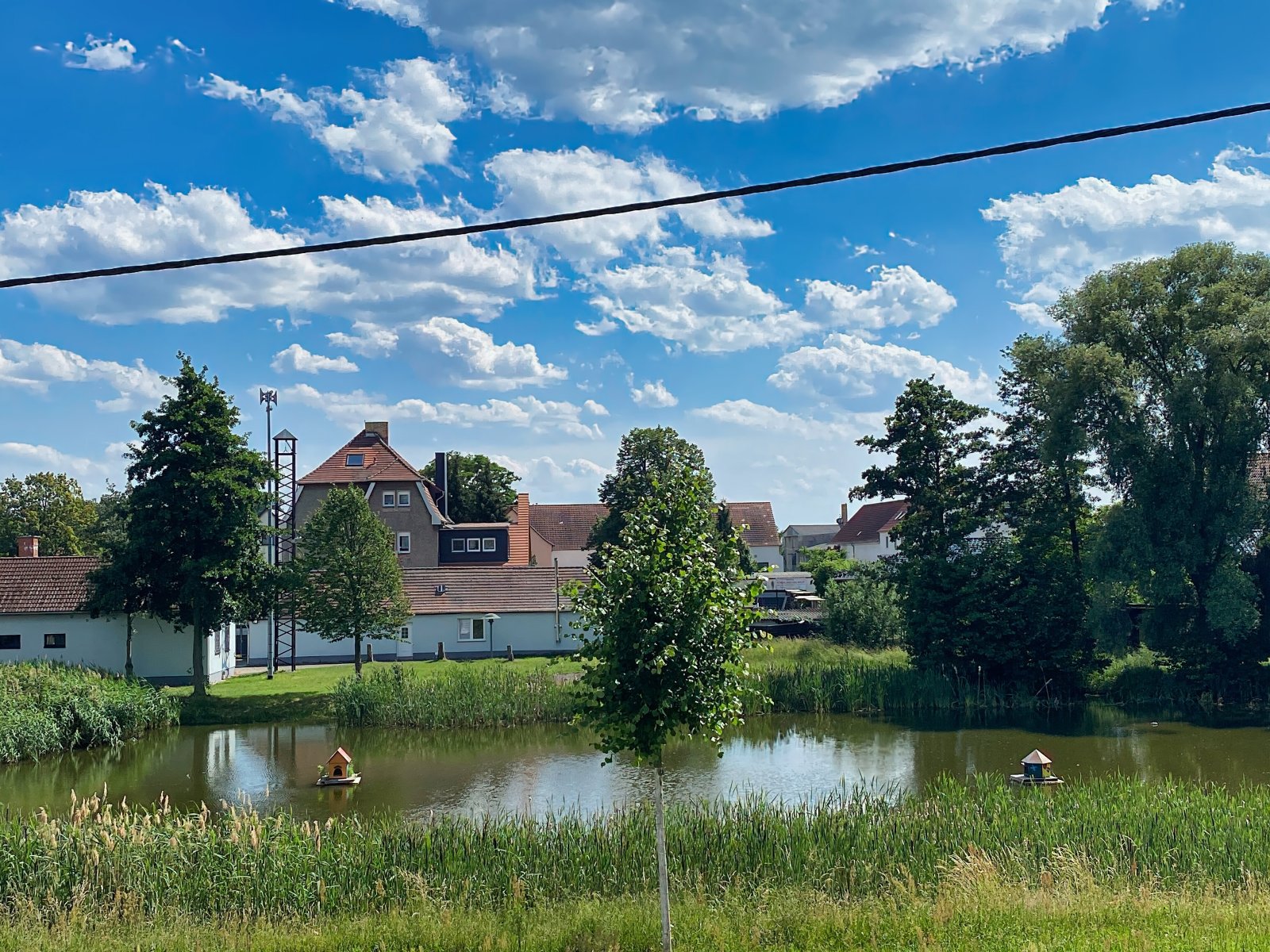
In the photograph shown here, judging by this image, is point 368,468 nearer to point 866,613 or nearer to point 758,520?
point 866,613

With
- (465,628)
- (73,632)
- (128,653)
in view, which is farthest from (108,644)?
(465,628)

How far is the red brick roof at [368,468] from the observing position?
169 feet

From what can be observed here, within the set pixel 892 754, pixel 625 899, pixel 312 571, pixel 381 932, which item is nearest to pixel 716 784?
pixel 892 754

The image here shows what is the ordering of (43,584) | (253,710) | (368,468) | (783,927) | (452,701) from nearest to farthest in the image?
(783,927) → (452,701) → (253,710) → (43,584) → (368,468)

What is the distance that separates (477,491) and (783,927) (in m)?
59.8

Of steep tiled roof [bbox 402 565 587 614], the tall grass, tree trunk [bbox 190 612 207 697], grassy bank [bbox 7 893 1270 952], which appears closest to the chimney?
steep tiled roof [bbox 402 565 587 614]

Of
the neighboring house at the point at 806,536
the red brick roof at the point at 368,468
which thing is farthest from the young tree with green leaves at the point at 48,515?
the neighboring house at the point at 806,536

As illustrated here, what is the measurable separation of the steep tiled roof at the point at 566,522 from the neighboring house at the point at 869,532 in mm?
18791

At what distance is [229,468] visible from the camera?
3155 cm

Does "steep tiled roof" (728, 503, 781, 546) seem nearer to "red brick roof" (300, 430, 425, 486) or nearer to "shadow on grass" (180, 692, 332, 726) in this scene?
"red brick roof" (300, 430, 425, 486)

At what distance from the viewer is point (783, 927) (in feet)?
30.0

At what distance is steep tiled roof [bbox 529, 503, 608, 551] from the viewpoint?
254 ft

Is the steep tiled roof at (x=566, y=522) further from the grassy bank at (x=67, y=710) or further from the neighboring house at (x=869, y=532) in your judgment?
the grassy bank at (x=67, y=710)

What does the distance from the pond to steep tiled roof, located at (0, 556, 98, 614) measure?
8.50 m
